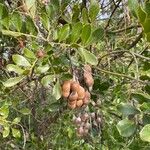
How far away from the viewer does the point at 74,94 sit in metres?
1.11

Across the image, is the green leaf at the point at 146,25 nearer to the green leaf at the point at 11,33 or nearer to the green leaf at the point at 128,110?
the green leaf at the point at 128,110

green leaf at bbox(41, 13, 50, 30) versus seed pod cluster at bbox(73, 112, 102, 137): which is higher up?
green leaf at bbox(41, 13, 50, 30)

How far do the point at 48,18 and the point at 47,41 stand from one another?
0.12 m

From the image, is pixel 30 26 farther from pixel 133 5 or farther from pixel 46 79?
pixel 133 5

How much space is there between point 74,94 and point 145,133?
194 mm

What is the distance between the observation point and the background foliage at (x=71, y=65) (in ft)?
3.68

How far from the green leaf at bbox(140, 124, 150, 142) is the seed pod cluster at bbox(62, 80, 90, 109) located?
0.18 m

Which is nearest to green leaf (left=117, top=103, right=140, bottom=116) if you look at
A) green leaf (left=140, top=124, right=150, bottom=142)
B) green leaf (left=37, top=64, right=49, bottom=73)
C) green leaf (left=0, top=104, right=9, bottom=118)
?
green leaf (left=140, top=124, right=150, bottom=142)

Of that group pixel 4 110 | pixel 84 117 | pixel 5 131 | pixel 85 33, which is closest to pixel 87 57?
pixel 85 33

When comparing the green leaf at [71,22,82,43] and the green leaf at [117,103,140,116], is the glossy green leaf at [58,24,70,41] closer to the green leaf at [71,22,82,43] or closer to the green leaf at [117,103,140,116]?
the green leaf at [71,22,82,43]

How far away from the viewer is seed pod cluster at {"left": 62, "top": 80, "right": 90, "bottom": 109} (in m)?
1.11

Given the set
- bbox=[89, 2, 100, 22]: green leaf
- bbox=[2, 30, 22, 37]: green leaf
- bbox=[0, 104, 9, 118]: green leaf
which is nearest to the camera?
bbox=[2, 30, 22, 37]: green leaf

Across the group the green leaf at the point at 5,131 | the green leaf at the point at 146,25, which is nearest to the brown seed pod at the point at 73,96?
the green leaf at the point at 146,25

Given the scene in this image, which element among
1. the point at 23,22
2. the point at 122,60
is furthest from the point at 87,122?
the point at 122,60
